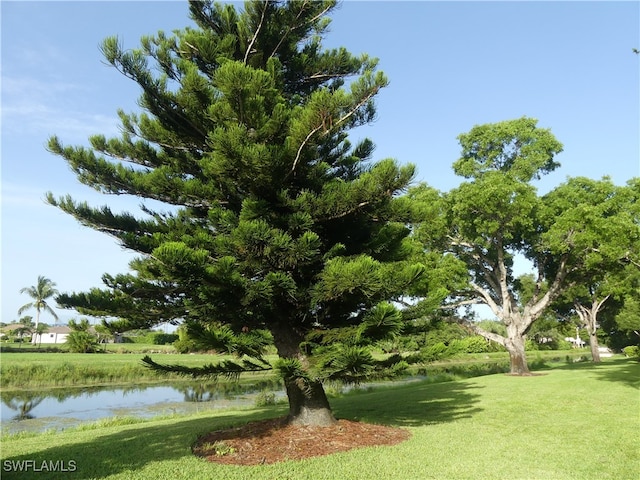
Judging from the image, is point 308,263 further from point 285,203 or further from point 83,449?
point 83,449

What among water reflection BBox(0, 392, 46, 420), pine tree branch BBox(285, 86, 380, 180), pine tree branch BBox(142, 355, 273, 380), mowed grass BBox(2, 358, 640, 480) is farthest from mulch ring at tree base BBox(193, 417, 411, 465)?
water reflection BBox(0, 392, 46, 420)

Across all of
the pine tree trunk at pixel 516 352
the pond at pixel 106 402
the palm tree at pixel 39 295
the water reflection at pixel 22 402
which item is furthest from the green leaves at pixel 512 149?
the palm tree at pixel 39 295

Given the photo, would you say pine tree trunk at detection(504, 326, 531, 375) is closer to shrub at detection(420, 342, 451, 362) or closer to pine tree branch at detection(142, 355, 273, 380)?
shrub at detection(420, 342, 451, 362)

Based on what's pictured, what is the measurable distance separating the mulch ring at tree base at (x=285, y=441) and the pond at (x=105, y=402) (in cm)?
795

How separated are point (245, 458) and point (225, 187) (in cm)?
471

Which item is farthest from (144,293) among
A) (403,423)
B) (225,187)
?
(403,423)

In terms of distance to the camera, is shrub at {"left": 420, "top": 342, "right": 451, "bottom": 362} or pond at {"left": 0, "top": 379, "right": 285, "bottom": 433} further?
pond at {"left": 0, "top": 379, "right": 285, "bottom": 433}

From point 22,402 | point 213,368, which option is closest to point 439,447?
A: point 213,368

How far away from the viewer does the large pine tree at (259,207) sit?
6672mm

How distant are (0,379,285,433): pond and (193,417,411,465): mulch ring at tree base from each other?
26.1 ft

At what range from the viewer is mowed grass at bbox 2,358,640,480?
536cm

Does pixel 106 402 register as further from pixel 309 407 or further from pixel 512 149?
pixel 512 149

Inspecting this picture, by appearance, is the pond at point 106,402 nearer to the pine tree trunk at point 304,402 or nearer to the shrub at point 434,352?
the pine tree trunk at point 304,402

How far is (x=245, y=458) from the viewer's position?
6.17 m
